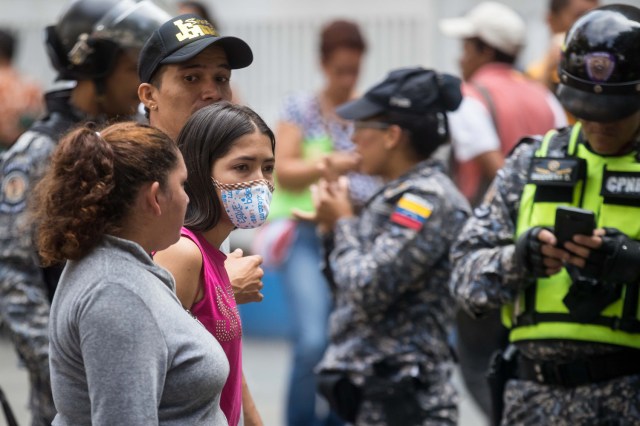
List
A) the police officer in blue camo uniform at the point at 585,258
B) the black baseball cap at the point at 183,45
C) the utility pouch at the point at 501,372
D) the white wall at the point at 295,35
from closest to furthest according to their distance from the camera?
1. the black baseball cap at the point at 183,45
2. the police officer in blue camo uniform at the point at 585,258
3. the utility pouch at the point at 501,372
4. the white wall at the point at 295,35

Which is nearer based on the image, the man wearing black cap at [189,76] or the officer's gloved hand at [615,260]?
the man wearing black cap at [189,76]

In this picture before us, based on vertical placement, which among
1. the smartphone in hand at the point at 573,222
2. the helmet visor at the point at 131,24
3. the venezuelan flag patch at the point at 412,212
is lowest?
the venezuelan flag patch at the point at 412,212

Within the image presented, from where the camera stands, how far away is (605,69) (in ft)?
13.3

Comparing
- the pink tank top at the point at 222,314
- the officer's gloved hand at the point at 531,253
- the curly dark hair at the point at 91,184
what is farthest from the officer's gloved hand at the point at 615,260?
the curly dark hair at the point at 91,184

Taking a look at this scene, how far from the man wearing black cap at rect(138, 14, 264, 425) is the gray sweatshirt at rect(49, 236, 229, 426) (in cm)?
71

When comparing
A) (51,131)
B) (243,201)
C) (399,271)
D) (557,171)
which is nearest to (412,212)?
(399,271)

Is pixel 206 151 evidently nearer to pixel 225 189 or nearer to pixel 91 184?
pixel 225 189

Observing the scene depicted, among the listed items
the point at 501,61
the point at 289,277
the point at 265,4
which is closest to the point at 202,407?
the point at 289,277

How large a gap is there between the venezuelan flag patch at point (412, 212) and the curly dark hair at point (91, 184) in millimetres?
2161

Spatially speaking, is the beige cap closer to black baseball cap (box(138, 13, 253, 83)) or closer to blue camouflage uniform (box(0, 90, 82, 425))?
blue camouflage uniform (box(0, 90, 82, 425))

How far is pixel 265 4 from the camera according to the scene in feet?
38.7

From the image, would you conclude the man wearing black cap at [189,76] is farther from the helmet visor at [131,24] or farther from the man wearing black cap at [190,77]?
the helmet visor at [131,24]

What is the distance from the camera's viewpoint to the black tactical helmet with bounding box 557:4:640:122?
4.04 metres

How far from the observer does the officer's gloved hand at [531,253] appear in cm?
403
